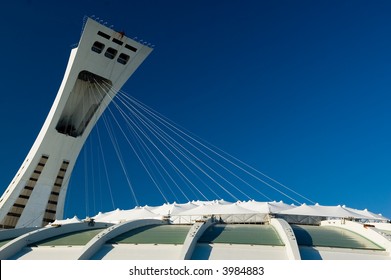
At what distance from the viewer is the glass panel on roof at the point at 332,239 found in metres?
15.1

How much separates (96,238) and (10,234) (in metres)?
6.67

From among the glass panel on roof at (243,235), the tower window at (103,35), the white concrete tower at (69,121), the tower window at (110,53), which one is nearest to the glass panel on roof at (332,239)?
the glass panel on roof at (243,235)

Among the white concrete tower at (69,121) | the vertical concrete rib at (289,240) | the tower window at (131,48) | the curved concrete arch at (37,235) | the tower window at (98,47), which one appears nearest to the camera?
the vertical concrete rib at (289,240)

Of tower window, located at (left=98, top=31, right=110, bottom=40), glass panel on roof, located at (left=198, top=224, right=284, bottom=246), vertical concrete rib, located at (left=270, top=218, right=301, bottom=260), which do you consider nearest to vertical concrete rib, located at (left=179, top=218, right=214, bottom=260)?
glass panel on roof, located at (left=198, top=224, right=284, bottom=246)

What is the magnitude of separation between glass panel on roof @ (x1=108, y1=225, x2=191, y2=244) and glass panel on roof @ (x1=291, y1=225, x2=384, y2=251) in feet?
16.4

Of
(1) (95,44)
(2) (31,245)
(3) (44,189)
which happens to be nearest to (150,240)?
(2) (31,245)

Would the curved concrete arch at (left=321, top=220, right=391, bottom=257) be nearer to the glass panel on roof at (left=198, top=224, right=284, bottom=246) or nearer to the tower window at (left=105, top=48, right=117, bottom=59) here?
the glass panel on roof at (left=198, top=224, right=284, bottom=246)

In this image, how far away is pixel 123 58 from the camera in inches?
1726

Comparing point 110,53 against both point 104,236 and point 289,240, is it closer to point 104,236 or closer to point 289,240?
point 104,236

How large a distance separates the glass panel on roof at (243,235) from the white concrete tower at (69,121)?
2786 cm

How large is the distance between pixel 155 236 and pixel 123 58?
103ft

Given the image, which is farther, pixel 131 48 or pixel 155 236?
pixel 131 48

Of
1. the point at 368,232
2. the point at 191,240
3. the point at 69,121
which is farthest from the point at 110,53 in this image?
the point at 368,232

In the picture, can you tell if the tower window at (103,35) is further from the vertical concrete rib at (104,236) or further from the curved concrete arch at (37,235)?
the vertical concrete rib at (104,236)
